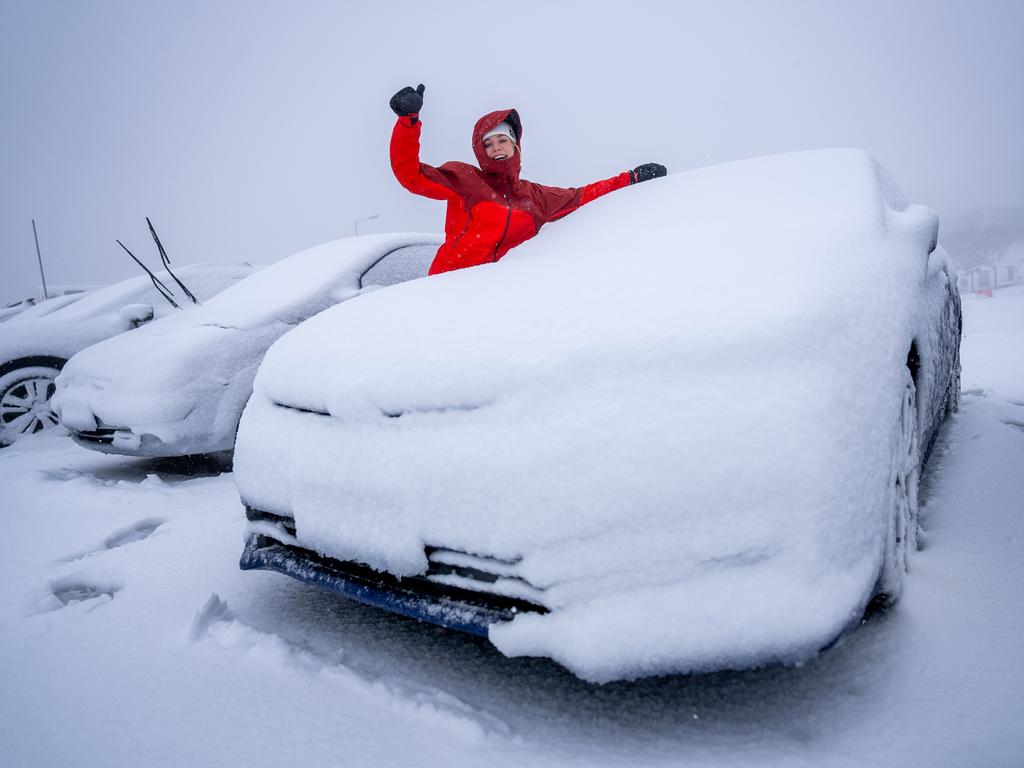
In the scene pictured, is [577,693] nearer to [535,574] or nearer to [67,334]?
[535,574]

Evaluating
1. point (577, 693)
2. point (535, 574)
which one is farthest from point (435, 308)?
point (577, 693)

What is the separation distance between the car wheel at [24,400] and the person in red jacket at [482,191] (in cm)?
380

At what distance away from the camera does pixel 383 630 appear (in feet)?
5.41

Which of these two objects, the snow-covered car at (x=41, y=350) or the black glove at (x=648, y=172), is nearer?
the black glove at (x=648, y=172)

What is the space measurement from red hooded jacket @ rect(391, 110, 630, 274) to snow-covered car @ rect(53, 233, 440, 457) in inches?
43.5

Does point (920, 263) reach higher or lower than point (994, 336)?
higher

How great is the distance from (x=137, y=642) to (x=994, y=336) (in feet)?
37.3

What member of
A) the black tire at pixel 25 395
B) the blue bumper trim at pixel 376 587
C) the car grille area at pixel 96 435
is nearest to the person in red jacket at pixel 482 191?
the blue bumper trim at pixel 376 587

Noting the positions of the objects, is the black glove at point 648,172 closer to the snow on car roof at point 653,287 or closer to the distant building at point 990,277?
the snow on car roof at point 653,287

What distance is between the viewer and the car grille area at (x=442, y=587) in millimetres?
1176

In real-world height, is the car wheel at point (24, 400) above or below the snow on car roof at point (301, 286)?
below

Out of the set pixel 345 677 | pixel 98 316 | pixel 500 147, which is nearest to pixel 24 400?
pixel 98 316

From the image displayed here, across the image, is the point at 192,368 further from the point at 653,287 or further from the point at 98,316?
the point at 98,316

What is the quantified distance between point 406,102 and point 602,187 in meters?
1.10
